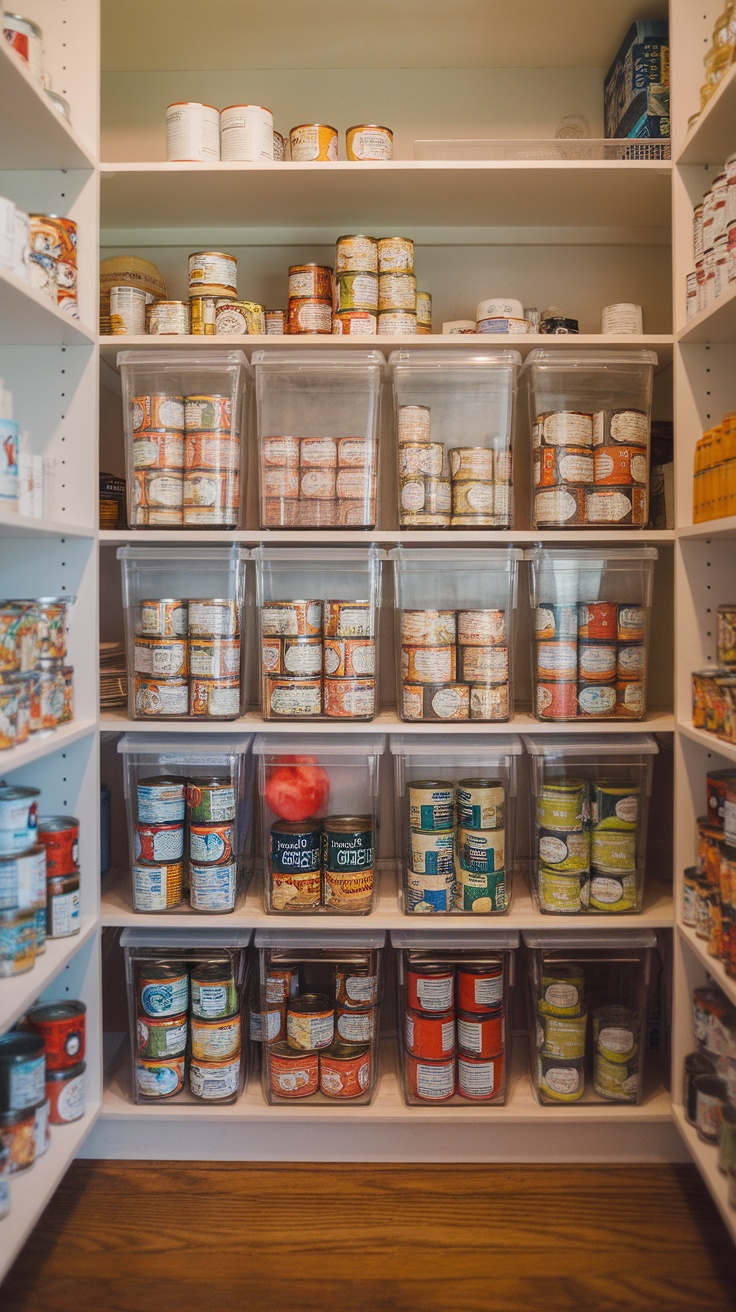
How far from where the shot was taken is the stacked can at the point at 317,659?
190 cm

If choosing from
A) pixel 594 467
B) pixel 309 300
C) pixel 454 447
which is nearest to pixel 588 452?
pixel 594 467

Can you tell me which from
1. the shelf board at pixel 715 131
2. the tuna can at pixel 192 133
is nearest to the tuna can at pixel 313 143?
the tuna can at pixel 192 133

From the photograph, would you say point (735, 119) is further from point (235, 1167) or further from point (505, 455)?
point (235, 1167)

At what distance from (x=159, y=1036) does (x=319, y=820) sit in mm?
533

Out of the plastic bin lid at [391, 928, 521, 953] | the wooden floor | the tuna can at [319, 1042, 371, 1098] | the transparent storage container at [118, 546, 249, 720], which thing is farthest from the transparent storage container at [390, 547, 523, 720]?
the wooden floor

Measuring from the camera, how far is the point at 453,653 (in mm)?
1919

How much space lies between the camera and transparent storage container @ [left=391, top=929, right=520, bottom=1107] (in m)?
1.91

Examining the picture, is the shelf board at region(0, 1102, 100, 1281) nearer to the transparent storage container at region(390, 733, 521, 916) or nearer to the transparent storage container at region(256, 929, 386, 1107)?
the transparent storage container at region(256, 929, 386, 1107)

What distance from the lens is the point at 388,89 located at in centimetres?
229

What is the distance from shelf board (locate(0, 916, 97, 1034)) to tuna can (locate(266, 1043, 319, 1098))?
456 millimetres

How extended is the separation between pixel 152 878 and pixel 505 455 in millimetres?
1125

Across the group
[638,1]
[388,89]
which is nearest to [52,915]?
[388,89]

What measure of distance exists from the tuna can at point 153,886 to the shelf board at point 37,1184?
40cm

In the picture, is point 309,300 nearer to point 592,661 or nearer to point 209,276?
point 209,276
